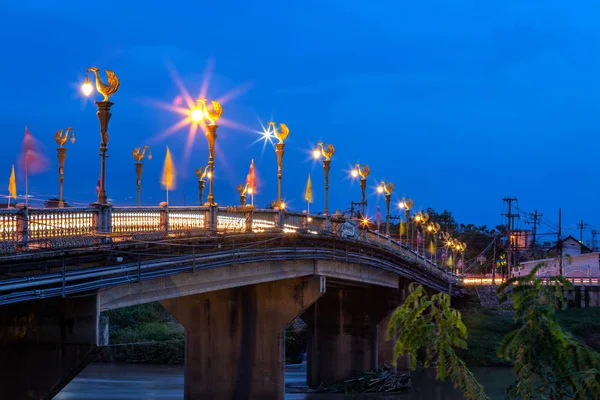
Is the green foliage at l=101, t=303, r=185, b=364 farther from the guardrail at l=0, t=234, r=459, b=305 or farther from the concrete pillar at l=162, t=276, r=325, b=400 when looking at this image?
the concrete pillar at l=162, t=276, r=325, b=400

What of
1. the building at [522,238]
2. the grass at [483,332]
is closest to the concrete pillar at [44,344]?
the grass at [483,332]

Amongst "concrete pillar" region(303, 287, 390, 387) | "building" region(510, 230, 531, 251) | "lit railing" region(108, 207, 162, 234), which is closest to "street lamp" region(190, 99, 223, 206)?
"lit railing" region(108, 207, 162, 234)

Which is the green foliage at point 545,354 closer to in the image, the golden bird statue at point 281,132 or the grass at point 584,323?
the golden bird statue at point 281,132

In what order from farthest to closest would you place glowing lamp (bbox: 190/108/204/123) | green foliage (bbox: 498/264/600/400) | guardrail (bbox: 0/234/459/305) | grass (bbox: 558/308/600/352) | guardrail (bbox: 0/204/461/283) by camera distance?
grass (bbox: 558/308/600/352)
glowing lamp (bbox: 190/108/204/123)
guardrail (bbox: 0/204/461/283)
guardrail (bbox: 0/234/459/305)
green foliage (bbox: 498/264/600/400)

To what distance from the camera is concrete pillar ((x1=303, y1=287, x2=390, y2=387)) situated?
45594 millimetres

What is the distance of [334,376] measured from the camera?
148 feet

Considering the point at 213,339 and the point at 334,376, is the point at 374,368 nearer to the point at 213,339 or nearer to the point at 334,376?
the point at 334,376

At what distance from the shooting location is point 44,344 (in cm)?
2223

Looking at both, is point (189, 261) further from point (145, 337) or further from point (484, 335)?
point (484, 335)

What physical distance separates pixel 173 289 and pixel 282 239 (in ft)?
24.8

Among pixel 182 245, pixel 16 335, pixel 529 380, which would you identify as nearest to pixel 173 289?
pixel 182 245

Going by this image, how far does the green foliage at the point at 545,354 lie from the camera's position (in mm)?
13789

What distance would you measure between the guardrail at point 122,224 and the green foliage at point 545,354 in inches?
390

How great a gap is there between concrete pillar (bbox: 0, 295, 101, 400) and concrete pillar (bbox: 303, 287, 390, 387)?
23.8 m
